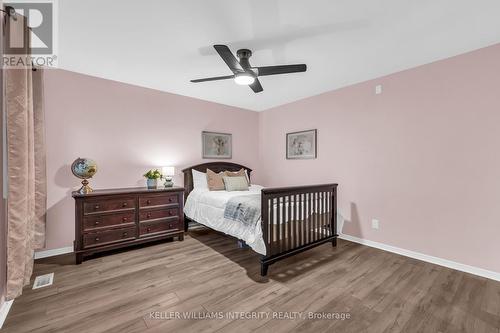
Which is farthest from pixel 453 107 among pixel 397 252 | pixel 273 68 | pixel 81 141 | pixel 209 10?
pixel 81 141

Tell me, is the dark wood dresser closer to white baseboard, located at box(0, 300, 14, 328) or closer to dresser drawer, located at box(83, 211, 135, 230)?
dresser drawer, located at box(83, 211, 135, 230)

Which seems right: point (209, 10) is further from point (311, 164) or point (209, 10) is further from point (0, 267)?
point (311, 164)

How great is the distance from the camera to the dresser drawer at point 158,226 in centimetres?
314

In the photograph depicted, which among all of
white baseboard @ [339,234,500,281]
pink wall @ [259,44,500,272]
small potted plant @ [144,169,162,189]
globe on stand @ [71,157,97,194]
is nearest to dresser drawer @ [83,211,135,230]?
globe on stand @ [71,157,97,194]

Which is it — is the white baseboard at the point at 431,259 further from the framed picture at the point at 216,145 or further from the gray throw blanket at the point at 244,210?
the framed picture at the point at 216,145

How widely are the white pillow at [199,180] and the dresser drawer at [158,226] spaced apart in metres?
0.79

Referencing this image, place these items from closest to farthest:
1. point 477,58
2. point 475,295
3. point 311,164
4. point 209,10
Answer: point 209,10 < point 475,295 < point 477,58 < point 311,164

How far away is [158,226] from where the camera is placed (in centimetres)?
328

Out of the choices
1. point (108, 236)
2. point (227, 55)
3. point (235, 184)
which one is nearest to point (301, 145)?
point (235, 184)

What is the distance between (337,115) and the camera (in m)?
3.78

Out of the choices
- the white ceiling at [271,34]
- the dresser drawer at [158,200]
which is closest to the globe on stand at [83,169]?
the dresser drawer at [158,200]

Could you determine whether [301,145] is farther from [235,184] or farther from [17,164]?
[17,164]

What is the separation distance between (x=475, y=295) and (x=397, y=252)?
Answer: 3.25ft

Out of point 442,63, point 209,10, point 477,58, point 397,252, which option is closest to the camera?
point 209,10
